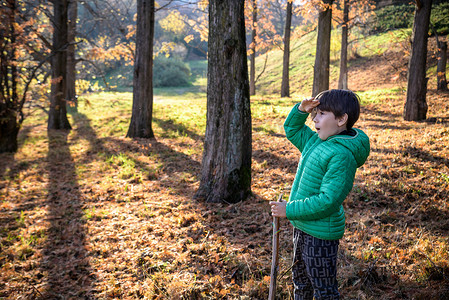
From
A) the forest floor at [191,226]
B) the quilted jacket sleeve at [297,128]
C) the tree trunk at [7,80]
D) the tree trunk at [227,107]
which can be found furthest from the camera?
the tree trunk at [7,80]

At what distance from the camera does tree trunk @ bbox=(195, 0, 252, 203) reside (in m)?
4.69

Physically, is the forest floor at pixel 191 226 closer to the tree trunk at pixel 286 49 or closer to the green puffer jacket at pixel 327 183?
the green puffer jacket at pixel 327 183

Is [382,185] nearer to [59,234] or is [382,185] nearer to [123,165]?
[59,234]

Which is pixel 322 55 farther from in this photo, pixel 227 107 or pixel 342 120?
pixel 342 120

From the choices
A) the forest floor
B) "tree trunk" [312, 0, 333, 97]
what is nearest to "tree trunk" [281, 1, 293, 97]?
"tree trunk" [312, 0, 333, 97]

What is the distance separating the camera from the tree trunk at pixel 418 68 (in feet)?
28.1

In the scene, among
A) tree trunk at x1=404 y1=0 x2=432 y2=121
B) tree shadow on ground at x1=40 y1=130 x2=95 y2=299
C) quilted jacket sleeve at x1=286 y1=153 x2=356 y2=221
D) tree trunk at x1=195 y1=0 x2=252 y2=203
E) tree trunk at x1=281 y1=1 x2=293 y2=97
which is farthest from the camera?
tree trunk at x1=281 y1=1 x2=293 y2=97

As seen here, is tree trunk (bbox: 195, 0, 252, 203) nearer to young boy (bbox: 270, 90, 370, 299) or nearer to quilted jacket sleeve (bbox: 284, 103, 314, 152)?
quilted jacket sleeve (bbox: 284, 103, 314, 152)

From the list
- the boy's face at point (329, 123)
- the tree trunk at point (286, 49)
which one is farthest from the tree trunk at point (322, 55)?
the boy's face at point (329, 123)

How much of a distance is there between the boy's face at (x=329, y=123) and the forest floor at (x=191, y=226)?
4.13ft

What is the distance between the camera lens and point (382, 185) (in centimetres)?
515

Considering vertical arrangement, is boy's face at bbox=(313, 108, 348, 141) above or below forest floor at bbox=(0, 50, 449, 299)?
above

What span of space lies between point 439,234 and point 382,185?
4.76ft

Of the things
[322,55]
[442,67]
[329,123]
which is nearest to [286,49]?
[322,55]
